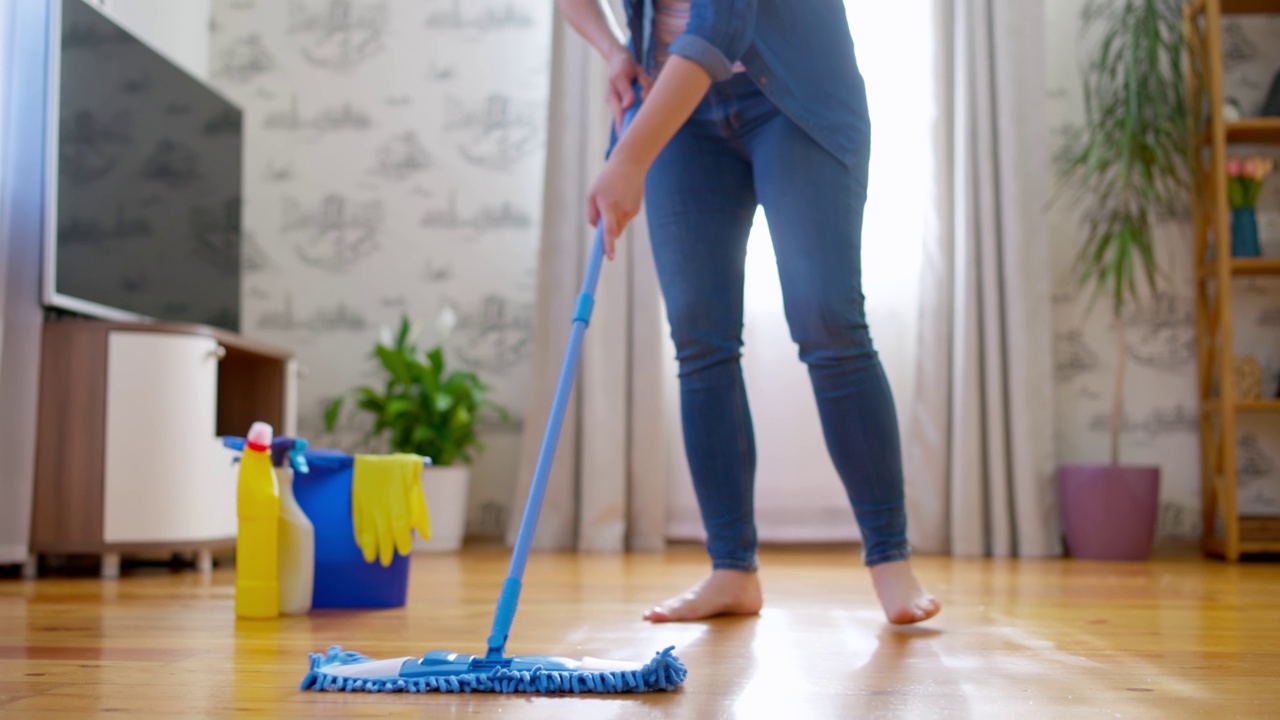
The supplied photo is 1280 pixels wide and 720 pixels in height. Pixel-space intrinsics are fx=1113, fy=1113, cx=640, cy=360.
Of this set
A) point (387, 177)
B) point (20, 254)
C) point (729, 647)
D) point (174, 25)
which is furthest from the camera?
point (387, 177)

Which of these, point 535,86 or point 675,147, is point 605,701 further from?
point 535,86

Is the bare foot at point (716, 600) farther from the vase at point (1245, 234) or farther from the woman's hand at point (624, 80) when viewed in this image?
the vase at point (1245, 234)

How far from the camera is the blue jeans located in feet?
4.61

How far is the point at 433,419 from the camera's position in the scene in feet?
10.0

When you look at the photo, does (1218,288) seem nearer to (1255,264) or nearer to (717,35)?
(1255,264)

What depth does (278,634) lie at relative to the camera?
1383 mm

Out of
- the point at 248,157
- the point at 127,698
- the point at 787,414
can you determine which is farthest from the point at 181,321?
the point at 127,698

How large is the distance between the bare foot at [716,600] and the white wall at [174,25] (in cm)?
233

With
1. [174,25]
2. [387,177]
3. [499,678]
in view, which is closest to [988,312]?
[387,177]

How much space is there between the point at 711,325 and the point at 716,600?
1.22ft

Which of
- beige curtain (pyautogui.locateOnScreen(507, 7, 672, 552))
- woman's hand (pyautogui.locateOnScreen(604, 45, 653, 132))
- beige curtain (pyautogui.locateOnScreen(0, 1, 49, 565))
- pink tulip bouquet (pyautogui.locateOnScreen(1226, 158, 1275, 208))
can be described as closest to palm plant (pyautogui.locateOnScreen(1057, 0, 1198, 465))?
pink tulip bouquet (pyautogui.locateOnScreen(1226, 158, 1275, 208))

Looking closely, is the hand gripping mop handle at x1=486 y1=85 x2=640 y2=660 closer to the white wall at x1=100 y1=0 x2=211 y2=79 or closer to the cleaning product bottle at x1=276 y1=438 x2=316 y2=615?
the cleaning product bottle at x1=276 y1=438 x2=316 y2=615

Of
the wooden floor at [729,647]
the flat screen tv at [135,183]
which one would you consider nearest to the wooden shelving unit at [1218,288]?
the wooden floor at [729,647]

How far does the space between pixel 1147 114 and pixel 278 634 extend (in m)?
2.60
